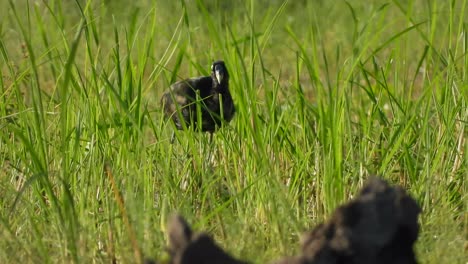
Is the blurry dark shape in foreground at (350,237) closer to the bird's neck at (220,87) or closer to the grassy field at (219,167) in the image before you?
the grassy field at (219,167)

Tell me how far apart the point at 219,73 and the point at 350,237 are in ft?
7.00

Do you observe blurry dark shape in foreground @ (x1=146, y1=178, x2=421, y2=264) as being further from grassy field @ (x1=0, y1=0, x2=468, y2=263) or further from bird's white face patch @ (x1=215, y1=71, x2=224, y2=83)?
bird's white face patch @ (x1=215, y1=71, x2=224, y2=83)

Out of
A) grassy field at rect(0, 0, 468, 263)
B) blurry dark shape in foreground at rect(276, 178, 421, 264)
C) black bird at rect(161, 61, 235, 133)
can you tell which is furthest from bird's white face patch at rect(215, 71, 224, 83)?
blurry dark shape in foreground at rect(276, 178, 421, 264)

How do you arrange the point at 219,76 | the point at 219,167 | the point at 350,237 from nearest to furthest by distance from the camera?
1. the point at 350,237
2. the point at 219,167
3. the point at 219,76

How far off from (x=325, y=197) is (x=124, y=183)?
2.03 ft

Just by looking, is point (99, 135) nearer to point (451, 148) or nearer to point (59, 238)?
point (59, 238)

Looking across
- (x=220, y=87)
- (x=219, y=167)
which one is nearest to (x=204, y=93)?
(x=220, y=87)

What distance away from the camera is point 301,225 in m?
2.79

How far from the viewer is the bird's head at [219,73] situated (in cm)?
405

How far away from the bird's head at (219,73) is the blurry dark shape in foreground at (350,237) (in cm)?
203

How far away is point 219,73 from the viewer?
13.3 ft

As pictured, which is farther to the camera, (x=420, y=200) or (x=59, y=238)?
(x=420, y=200)

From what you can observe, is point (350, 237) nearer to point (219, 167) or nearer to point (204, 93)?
point (219, 167)

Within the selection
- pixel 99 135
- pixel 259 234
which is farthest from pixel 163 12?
pixel 259 234
